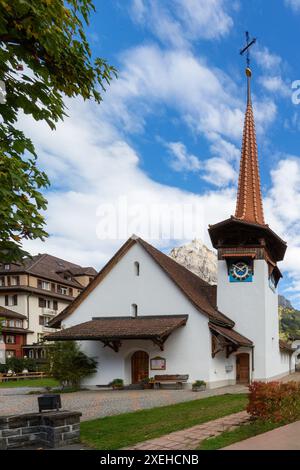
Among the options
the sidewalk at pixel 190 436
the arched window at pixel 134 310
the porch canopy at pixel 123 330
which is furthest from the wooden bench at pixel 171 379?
the sidewalk at pixel 190 436

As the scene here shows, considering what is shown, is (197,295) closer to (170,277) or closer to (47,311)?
(170,277)

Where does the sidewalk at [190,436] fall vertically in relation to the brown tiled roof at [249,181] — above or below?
below

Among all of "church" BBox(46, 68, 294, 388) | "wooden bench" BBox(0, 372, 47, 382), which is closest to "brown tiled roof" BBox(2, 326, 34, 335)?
"wooden bench" BBox(0, 372, 47, 382)

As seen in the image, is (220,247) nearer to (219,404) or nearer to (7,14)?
(219,404)

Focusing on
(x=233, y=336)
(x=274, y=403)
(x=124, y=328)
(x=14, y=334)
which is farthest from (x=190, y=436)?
Result: (x=14, y=334)

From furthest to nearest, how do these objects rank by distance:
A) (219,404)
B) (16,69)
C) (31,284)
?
(31,284)
(219,404)
(16,69)

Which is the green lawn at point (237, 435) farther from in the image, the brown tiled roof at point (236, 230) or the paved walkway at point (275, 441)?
the brown tiled roof at point (236, 230)

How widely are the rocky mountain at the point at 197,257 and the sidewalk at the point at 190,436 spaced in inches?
4324

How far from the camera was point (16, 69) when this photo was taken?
698 centimetres

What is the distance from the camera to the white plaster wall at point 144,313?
82.3ft

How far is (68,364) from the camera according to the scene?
24750 mm

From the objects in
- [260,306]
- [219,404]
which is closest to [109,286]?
[260,306]
